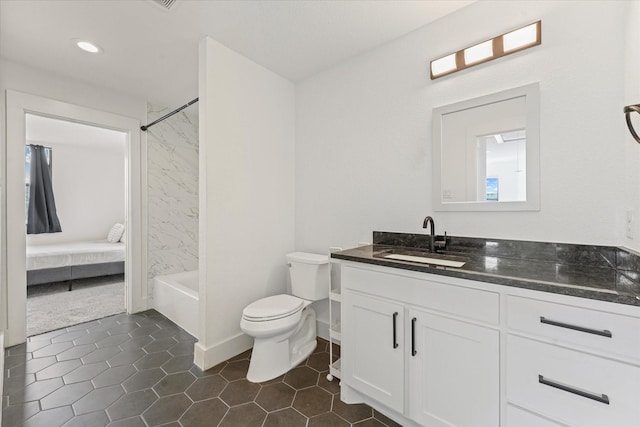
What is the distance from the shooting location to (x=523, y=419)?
1.07m

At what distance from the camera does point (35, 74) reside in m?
2.43

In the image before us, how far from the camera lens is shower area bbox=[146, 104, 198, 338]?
10.3 ft

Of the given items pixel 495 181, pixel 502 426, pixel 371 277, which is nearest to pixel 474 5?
pixel 495 181

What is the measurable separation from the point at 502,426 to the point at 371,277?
2.70 feet

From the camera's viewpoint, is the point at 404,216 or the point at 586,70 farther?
the point at 404,216

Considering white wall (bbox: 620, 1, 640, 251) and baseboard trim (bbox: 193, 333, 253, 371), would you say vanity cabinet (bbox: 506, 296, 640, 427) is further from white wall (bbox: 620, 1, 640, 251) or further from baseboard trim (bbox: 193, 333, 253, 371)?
baseboard trim (bbox: 193, 333, 253, 371)

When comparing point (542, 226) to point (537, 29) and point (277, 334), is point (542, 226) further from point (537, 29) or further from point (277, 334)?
point (277, 334)

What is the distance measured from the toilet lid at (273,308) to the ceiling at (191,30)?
6.69 feet

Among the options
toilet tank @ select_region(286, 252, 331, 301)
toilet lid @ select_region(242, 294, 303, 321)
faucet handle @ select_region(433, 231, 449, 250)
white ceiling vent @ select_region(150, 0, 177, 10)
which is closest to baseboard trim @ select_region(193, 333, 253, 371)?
toilet lid @ select_region(242, 294, 303, 321)

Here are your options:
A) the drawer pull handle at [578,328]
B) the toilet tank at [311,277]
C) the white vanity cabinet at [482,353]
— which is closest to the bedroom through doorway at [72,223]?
the toilet tank at [311,277]

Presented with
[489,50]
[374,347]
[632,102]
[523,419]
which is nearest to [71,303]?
[374,347]

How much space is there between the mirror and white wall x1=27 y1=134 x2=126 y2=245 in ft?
17.2

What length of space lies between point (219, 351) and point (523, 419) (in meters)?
1.91

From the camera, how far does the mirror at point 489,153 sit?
59.2 inches
